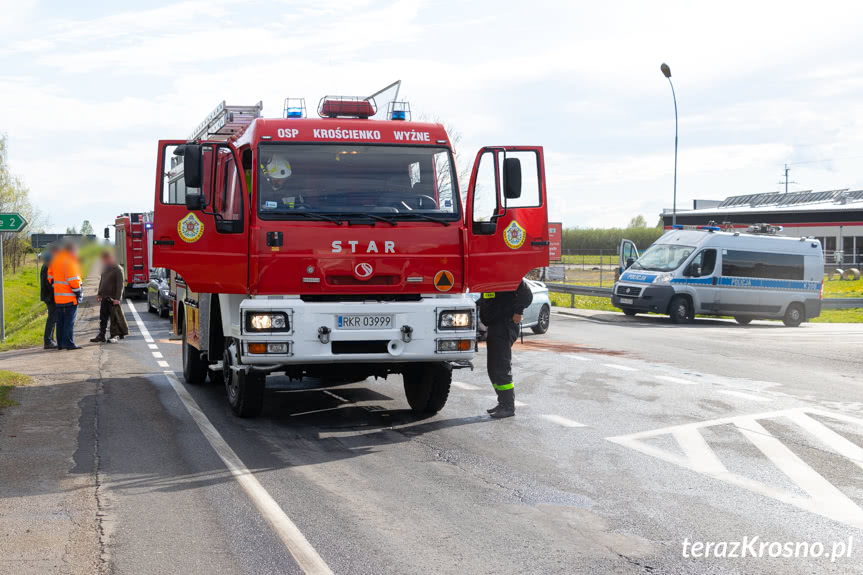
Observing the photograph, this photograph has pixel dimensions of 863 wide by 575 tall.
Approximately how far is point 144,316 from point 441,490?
2230cm

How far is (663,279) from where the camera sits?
26375mm

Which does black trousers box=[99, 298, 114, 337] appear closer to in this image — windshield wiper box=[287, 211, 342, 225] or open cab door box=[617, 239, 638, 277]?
windshield wiper box=[287, 211, 342, 225]

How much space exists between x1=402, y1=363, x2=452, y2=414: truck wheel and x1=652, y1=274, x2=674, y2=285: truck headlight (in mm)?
17545

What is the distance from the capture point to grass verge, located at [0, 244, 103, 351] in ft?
64.7

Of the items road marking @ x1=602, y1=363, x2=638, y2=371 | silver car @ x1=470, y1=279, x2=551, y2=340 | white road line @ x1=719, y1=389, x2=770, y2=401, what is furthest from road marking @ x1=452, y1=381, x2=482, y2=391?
silver car @ x1=470, y1=279, x2=551, y2=340

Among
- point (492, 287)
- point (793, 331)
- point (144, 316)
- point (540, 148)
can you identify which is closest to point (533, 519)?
point (492, 287)

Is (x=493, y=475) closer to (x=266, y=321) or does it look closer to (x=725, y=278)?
(x=266, y=321)

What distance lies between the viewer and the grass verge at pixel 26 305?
777 inches

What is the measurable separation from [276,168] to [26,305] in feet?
124

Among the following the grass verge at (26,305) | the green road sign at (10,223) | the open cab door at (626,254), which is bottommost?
the grass verge at (26,305)

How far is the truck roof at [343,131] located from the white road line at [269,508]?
2755 millimetres

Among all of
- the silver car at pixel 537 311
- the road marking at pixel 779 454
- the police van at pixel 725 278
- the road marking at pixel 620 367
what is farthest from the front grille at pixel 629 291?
the road marking at pixel 779 454

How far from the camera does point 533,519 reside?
5.82m

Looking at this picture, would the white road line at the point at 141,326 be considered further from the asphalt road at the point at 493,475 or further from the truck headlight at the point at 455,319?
the truck headlight at the point at 455,319
